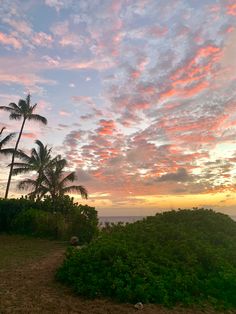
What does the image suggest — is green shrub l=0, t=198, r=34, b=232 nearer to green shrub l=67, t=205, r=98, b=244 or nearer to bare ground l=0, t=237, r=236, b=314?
green shrub l=67, t=205, r=98, b=244

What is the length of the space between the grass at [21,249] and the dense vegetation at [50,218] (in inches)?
43.7

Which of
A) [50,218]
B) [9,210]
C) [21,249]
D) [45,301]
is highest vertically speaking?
[9,210]

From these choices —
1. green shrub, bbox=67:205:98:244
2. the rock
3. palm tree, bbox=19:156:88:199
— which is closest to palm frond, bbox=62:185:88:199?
palm tree, bbox=19:156:88:199

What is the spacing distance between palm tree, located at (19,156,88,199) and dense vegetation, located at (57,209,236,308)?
22.9 m

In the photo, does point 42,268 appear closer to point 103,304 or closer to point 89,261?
point 89,261

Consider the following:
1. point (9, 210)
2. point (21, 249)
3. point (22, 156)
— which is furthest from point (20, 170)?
point (21, 249)

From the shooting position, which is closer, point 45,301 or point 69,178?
point 45,301

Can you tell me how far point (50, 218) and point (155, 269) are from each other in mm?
12960

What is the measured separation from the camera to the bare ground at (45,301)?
30.7 feet

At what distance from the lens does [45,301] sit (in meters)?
9.85

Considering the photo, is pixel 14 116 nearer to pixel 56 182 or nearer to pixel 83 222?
pixel 56 182

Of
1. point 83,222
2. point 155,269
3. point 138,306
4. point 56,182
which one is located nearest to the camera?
point 138,306

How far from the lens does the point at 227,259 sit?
1474 centimetres

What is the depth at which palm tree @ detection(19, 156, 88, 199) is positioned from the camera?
126 ft
